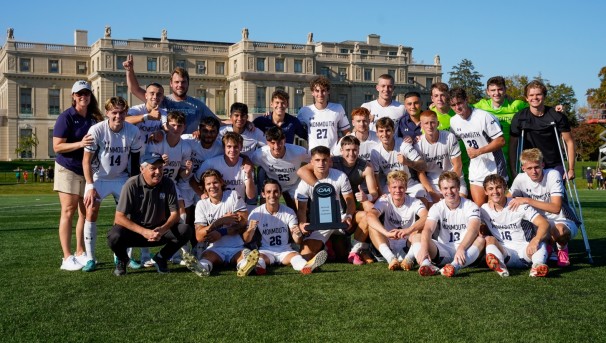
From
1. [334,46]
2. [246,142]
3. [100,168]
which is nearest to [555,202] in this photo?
[246,142]

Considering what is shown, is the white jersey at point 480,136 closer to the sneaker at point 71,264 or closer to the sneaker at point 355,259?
the sneaker at point 355,259

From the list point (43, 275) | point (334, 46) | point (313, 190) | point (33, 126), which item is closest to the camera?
point (43, 275)

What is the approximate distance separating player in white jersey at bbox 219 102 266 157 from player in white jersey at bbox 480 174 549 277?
9.84 feet

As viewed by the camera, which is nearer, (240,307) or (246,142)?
(240,307)

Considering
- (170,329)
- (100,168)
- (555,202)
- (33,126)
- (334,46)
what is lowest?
(170,329)

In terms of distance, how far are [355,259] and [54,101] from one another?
6966 centimetres

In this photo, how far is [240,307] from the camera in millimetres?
5309

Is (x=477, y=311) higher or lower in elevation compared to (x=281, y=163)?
lower

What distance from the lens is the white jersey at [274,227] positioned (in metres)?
7.52

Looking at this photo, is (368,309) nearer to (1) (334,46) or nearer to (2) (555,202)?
(2) (555,202)

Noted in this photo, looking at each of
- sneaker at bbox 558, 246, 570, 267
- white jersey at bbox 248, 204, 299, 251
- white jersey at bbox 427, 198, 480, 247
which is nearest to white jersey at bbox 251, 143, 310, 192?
white jersey at bbox 248, 204, 299, 251

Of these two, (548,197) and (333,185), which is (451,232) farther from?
(333,185)

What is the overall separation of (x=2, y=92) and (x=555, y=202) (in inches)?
3051

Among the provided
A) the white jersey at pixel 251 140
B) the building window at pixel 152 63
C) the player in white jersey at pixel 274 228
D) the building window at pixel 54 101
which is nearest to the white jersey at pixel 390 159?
the player in white jersey at pixel 274 228
